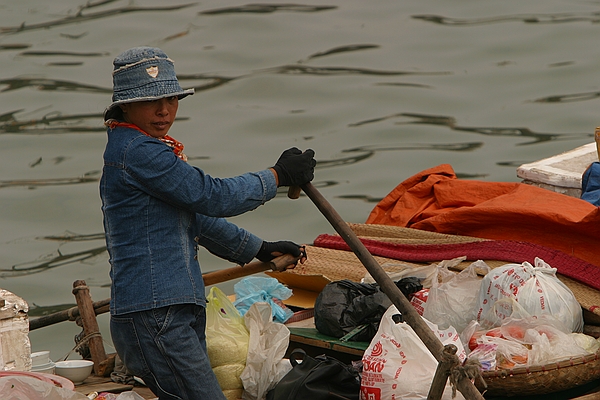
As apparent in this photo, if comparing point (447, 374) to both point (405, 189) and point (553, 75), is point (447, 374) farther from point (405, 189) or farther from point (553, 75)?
point (553, 75)

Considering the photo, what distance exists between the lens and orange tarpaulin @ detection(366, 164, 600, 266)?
458cm

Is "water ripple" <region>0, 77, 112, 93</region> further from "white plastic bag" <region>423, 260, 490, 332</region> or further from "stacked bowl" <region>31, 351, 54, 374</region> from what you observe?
"white plastic bag" <region>423, 260, 490, 332</region>

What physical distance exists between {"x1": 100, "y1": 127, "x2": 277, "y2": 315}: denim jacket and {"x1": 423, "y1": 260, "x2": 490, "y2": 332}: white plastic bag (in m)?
1.18

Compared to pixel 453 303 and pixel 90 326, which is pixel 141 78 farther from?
pixel 453 303

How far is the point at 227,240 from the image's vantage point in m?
3.80

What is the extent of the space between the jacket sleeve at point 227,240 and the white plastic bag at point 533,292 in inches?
40.7

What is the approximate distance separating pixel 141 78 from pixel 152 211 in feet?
1.53

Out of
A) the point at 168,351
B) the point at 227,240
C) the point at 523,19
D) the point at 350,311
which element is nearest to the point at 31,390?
the point at 168,351

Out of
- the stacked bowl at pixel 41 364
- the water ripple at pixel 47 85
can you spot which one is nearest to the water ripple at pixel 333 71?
the water ripple at pixel 47 85

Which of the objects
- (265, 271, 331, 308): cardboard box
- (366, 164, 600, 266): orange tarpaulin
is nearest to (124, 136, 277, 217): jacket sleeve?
(265, 271, 331, 308): cardboard box

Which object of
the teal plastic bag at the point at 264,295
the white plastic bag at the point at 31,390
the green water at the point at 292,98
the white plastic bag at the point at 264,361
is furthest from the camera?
the green water at the point at 292,98

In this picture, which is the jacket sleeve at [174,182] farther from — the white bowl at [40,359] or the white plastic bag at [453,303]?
the white bowl at [40,359]

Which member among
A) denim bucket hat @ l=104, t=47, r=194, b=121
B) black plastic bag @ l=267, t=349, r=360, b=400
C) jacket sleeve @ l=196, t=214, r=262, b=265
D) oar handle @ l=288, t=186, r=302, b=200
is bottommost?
black plastic bag @ l=267, t=349, r=360, b=400

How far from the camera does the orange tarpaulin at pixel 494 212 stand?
4582mm
